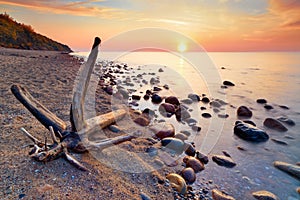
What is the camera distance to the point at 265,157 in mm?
4145

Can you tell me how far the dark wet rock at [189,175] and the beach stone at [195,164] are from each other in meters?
0.19

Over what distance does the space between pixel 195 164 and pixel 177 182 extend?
2.45 feet

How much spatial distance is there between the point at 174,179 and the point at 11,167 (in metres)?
2.06

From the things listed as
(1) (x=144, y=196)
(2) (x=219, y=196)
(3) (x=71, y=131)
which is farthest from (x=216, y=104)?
(3) (x=71, y=131)

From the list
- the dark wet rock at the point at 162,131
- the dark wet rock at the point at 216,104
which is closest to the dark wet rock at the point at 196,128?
the dark wet rock at the point at 162,131

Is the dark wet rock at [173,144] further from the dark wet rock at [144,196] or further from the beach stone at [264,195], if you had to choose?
the dark wet rock at [144,196]

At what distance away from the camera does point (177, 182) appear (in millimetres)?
2818

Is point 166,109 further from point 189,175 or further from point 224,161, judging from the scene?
point 189,175

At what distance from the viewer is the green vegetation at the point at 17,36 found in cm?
2680

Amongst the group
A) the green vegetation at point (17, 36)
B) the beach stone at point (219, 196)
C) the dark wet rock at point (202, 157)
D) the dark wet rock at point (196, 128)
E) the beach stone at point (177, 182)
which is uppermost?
the green vegetation at point (17, 36)

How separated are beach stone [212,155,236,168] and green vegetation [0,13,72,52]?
30707mm

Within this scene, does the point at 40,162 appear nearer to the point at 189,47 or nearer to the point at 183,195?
the point at 183,195

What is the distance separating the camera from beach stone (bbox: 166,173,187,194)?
2699 millimetres

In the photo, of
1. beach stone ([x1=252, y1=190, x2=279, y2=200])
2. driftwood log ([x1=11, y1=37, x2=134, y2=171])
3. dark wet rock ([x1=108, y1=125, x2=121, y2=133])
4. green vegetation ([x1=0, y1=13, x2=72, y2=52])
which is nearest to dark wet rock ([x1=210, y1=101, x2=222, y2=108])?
dark wet rock ([x1=108, y1=125, x2=121, y2=133])
